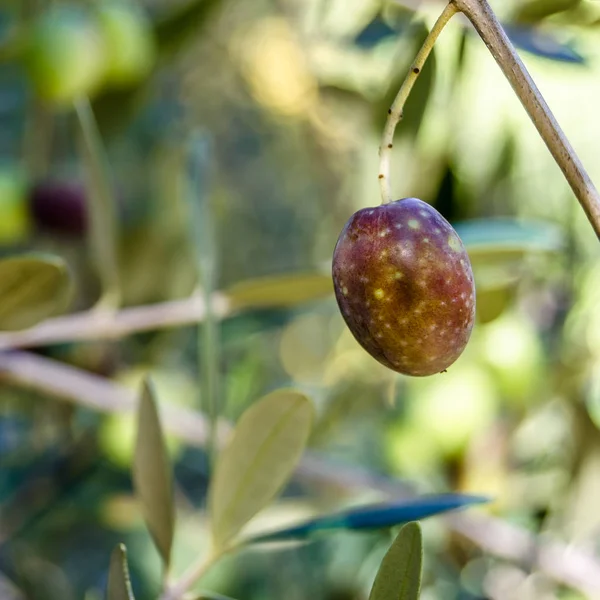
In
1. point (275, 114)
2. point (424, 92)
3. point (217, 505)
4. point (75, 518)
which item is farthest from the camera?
point (275, 114)

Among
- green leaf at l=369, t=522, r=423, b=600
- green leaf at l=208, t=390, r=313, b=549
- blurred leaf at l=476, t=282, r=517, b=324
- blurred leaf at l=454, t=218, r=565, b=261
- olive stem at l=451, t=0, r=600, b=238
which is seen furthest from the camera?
blurred leaf at l=476, t=282, r=517, b=324

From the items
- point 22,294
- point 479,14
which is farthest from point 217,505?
point 479,14

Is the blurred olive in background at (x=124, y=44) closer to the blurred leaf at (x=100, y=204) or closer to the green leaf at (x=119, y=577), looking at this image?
the blurred leaf at (x=100, y=204)

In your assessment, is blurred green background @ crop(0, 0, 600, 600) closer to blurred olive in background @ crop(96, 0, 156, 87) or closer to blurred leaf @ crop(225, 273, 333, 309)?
blurred olive in background @ crop(96, 0, 156, 87)

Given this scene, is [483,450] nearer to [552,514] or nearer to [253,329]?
[552,514]

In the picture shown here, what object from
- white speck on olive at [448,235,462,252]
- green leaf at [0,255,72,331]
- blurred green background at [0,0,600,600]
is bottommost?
blurred green background at [0,0,600,600]

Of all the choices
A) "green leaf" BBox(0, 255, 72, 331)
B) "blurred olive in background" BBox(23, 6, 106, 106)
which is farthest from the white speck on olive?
"blurred olive in background" BBox(23, 6, 106, 106)

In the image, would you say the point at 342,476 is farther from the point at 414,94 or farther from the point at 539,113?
the point at 539,113
